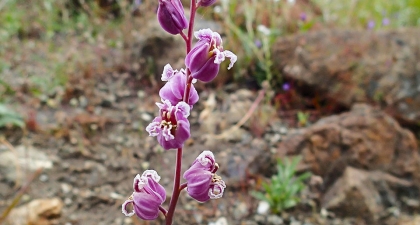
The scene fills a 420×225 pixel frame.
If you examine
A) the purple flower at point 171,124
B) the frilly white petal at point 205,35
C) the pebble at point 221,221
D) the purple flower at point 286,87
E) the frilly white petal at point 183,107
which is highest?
the frilly white petal at point 205,35

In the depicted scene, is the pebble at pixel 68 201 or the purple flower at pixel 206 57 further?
the pebble at pixel 68 201

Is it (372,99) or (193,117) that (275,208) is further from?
(372,99)

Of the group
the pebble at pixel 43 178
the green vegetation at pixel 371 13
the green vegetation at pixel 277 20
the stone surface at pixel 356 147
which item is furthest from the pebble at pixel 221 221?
the green vegetation at pixel 371 13

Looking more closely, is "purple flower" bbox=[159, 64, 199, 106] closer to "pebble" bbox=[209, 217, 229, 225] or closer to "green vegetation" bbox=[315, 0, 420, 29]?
"pebble" bbox=[209, 217, 229, 225]

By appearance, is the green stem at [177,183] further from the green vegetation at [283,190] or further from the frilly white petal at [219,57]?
the green vegetation at [283,190]

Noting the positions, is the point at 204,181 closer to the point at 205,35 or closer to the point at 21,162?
the point at 205,35

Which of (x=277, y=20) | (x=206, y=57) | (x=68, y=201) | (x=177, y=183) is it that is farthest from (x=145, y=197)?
(x=277, y=20)

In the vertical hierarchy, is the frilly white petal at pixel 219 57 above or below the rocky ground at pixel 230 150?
above

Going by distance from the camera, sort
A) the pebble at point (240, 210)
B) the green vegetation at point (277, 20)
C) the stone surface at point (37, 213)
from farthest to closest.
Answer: the green vegetation at point (277, 20) → the pebble at point (240, 210) → the stone surface at point (37, 213)
